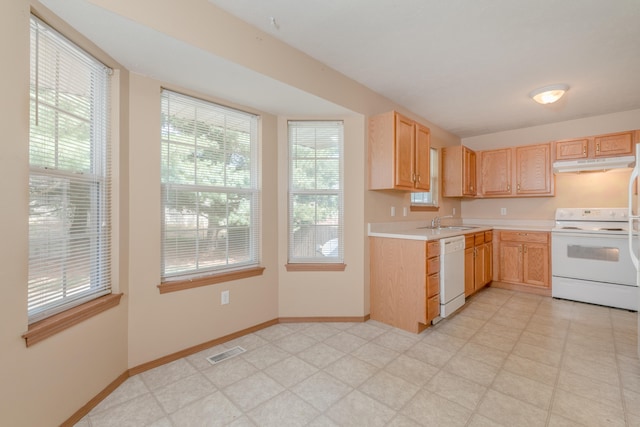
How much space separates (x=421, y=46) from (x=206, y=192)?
2.16 metres

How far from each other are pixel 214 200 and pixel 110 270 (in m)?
0.92

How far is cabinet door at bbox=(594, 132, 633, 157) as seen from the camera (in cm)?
360

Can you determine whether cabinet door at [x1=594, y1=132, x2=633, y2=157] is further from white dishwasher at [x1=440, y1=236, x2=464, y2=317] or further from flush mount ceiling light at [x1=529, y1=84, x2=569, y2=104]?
white dishwasher at [x1=440, y1=236, x2=464, y2=317]

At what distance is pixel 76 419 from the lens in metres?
1.64

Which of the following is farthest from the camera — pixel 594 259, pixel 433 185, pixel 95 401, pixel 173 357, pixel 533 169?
pixel 433 185

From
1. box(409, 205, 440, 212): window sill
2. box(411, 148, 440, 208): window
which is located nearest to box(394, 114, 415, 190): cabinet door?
box(409, 205, 440, 212): window sill

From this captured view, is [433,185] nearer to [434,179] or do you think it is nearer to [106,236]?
[434,179]

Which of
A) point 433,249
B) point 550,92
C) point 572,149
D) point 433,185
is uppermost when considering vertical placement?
point 550,92

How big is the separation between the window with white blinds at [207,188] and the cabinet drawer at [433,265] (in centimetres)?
170

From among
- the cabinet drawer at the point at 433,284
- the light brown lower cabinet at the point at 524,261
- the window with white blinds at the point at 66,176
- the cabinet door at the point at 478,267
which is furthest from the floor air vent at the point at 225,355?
the light brown lower cabinet at the point at 524,261

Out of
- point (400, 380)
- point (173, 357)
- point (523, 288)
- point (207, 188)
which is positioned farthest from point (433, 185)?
point (173, 357)

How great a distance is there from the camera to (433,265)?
2906mm

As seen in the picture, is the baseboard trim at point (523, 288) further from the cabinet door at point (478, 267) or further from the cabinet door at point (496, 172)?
the cabinet door at point (496, 172)

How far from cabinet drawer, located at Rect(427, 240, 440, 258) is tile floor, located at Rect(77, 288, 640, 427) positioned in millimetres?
765
